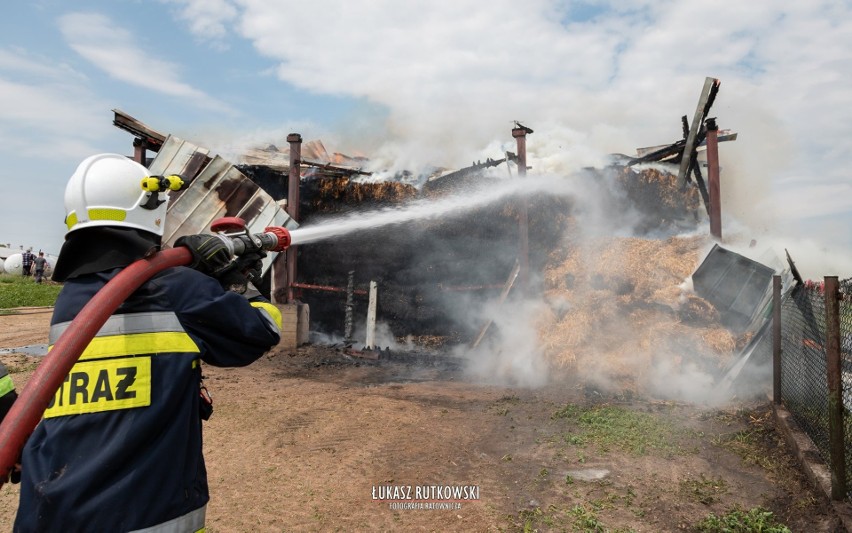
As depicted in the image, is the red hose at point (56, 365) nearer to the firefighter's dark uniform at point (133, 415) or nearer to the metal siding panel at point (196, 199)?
the firefighter's dark uniform at point (133, 415)

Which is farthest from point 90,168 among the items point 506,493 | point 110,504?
point 506,493

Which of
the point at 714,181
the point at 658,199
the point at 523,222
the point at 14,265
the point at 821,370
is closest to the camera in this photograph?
the point at 821,370

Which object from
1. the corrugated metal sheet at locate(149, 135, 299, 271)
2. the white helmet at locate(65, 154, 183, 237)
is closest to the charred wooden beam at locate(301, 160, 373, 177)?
the corrugated metal sheet at locate(149, 135, 299, 271)

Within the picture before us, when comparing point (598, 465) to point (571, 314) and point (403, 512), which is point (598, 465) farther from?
point (571, 314)

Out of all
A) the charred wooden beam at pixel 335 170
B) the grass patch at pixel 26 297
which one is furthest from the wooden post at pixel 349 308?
the grass patch at pixel 26 297

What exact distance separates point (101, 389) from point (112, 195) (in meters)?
0.72

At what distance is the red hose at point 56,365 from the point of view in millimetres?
1343

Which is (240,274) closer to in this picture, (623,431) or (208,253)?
(208,253)

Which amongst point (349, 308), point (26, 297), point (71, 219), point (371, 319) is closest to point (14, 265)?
point (26, 297)

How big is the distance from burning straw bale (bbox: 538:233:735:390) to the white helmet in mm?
6866

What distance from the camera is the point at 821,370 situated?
4.70 meters

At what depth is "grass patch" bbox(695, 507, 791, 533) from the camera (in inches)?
138

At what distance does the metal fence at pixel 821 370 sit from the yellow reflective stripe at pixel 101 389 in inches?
177

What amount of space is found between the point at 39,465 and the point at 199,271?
83cm
